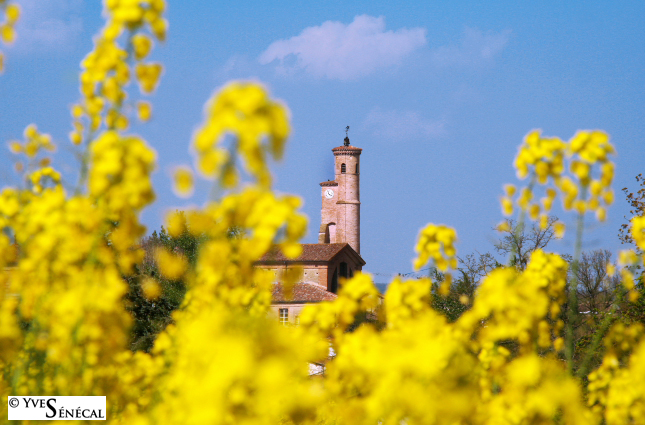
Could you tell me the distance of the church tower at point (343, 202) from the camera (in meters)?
55.8

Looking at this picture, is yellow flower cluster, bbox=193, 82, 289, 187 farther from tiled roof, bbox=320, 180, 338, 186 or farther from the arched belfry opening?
tiled roof, bbox=320, 180, 338, 186

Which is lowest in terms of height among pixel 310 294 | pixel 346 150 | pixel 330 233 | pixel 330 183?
pixel 310 294

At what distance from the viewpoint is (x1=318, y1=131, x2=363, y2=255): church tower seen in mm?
55844

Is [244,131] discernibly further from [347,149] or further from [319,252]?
[347,149]

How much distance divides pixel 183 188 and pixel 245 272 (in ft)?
1.29

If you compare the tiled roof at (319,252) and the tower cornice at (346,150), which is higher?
the tower cornice at (346,150)

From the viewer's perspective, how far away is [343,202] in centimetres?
5650

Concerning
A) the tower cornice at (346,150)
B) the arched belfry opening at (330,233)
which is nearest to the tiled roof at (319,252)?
the arched belfry opening at (330,233)

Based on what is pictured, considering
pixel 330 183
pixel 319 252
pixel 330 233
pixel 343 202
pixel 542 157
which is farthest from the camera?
pixel 330 183

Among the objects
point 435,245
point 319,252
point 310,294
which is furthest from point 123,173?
point 319,252

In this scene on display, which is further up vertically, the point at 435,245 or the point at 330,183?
the point at 330,183

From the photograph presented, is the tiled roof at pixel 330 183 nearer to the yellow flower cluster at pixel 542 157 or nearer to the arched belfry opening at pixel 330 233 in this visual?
the arched belfry opening at pixel 330 233

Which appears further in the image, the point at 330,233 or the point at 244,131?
the point at 330,233

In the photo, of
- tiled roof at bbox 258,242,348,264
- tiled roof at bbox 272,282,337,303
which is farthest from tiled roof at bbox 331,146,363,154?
tiled roof at bbox 272,282,337,303
